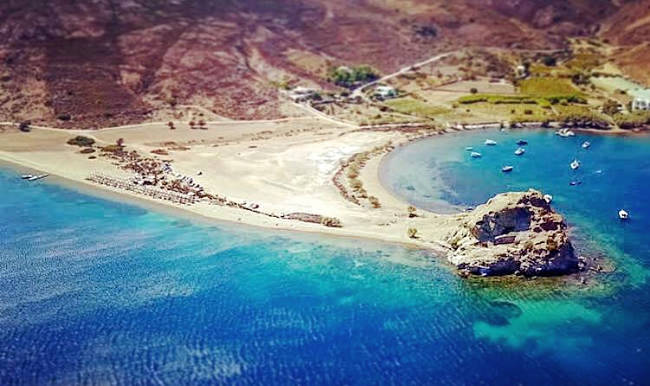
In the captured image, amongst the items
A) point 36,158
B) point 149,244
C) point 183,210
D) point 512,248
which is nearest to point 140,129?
point 36,158

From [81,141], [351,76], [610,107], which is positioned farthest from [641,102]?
[81,141]

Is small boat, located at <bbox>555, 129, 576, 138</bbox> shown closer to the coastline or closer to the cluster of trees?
the coastline

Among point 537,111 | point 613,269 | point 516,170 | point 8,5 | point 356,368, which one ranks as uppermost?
point 8,5

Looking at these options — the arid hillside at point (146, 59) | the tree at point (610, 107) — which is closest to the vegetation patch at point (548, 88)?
the tree at point (610, 107)

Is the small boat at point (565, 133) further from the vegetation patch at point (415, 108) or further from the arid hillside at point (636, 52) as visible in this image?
the arid hillside at point (636, 52)

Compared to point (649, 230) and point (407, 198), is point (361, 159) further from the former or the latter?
point (649, 230)

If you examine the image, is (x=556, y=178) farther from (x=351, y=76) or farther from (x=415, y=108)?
(x=351, y=76)
